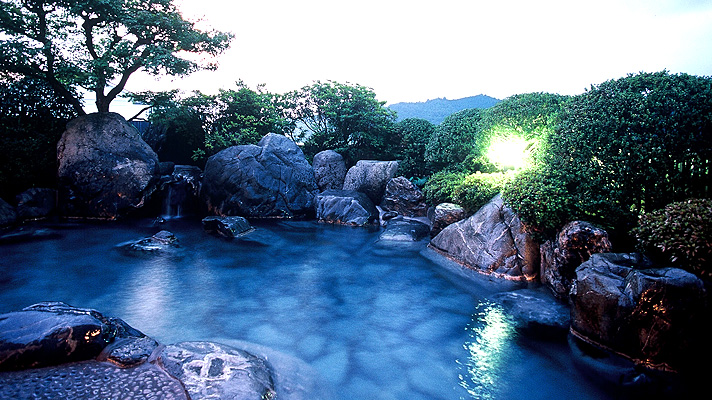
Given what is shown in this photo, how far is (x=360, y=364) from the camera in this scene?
16.2 ft

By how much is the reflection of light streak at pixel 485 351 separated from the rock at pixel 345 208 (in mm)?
7542

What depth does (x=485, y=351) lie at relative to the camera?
530 centimetres

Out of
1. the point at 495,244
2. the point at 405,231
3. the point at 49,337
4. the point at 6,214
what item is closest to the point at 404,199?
the point at 405,231

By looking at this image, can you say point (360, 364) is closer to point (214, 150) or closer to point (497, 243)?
point (497, 243)

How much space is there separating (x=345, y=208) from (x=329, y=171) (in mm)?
3536

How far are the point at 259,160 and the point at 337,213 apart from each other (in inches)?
156

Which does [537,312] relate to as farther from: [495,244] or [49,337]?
[49,337]

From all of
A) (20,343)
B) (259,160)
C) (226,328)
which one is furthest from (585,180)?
(259,160)

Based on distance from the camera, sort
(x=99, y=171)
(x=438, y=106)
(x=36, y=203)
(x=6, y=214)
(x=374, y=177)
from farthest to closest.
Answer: (x=438, y=106) < (x=374, y=177) < (x=99, y=171) < (x=36, y=203) < (x=6, y=214)

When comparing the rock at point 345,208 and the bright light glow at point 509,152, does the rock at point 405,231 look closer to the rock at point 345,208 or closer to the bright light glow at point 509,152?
the rock at point 345,208

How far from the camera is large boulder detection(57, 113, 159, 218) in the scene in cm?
1305

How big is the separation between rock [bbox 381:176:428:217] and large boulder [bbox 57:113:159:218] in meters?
9.39

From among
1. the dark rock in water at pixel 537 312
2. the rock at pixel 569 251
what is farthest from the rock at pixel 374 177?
the dark rock in water at pixel 537 312

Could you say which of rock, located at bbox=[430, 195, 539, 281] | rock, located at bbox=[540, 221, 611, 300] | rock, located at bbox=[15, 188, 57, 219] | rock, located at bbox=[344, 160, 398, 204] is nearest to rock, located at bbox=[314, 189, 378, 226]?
rock, located at bbox=[344, 160, 398, 204]
